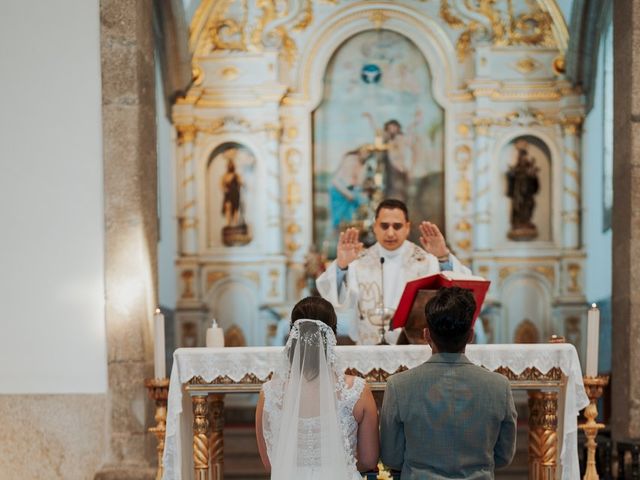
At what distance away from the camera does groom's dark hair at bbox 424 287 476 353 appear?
321 cm

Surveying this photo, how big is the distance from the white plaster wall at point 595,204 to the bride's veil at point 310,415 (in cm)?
729

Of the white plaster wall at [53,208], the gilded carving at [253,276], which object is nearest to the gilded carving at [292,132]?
the gilded carving at [253,276]

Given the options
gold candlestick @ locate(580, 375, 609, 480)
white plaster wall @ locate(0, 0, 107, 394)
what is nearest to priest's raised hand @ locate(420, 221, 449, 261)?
gold candlestick @ locate(580, 375, 609, 480)

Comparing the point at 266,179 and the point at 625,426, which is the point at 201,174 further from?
the point at 625,426

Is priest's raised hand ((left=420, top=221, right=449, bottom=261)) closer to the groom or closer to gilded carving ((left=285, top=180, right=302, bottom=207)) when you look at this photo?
the groom

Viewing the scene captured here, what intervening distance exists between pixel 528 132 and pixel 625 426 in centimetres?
561

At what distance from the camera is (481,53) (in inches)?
452

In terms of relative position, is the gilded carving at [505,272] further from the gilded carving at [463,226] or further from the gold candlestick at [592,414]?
the gold candlestick at [592,414]

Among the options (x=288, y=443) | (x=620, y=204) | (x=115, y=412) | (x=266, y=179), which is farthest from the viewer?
(x=266, y=179)

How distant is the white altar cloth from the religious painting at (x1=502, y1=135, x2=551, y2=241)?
6567 mm

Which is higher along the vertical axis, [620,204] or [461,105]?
[461,105]

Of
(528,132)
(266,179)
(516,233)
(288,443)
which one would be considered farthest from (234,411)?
(288,443)

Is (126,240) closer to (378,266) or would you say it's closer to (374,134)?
(378,266)

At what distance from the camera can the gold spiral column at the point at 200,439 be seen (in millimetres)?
5117
